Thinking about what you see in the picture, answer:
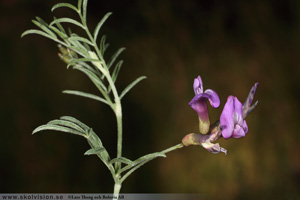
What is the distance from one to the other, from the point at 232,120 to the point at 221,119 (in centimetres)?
1

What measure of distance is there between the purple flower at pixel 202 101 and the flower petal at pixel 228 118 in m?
0.02

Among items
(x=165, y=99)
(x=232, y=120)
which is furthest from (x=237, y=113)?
(x=165, y=99)

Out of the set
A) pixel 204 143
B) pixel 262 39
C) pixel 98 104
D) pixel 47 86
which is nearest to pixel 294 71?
pixel 262 39

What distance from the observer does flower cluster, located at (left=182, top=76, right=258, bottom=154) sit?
38 cm

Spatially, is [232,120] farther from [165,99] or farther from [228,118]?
[165,99]

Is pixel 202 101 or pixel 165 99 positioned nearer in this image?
pixel 202 101

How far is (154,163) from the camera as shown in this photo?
4.73ft

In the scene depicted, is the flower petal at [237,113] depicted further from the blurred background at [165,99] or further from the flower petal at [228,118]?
the blurred background at [165,99]

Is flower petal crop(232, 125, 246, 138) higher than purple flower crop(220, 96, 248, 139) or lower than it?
lower

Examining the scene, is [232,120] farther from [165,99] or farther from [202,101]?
[165,99]

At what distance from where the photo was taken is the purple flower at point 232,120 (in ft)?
1.25

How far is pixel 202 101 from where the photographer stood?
15.9 inches

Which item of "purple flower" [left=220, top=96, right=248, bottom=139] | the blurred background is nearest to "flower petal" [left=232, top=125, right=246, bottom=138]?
"purple flower" [left=220, top=96, right=248, bottom=139]

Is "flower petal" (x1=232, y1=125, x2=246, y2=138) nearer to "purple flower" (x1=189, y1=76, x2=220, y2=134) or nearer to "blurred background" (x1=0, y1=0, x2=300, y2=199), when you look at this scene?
"purple flower" (x1=189, y1=76, x2=220, y2=134)
